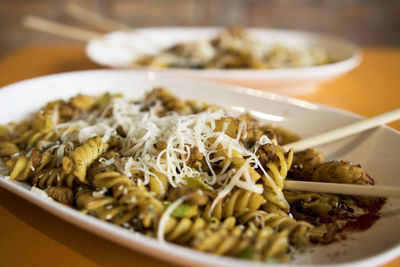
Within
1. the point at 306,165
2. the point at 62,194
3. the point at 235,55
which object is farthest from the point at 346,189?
the point at 235,55

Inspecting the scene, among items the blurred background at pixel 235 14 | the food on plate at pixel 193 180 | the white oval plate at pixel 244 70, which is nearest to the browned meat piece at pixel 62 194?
the food on plate at pixel 193 180

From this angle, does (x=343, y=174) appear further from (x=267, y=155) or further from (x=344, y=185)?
(x=267, y=155)

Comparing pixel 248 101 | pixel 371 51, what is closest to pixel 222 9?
pixel 371 51

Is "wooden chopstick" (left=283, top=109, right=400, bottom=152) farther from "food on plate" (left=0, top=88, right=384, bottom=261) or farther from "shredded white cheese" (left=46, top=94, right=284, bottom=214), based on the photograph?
"shredded white cheese" (left=46, top=94, right=284, bottom=214)

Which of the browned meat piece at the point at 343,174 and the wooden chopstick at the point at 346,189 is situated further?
the browned meat piece at the point at 343,174

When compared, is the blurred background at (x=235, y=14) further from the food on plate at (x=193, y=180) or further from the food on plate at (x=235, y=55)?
the food on plate at (x=193, y=180)

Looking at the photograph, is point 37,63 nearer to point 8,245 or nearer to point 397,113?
point 8,245

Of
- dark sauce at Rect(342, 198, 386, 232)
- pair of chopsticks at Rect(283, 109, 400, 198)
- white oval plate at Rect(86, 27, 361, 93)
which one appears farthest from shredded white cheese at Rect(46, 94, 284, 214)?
white oval plate at Rect(86, 27, 361, 93)
